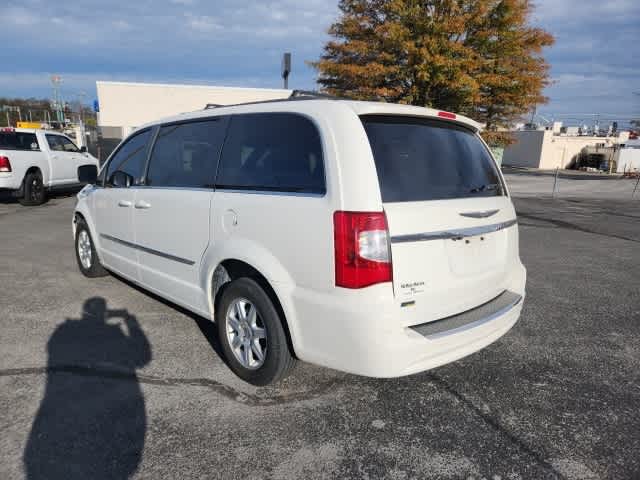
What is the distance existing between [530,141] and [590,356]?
4488 centimetres

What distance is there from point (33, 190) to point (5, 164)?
1.04 metres

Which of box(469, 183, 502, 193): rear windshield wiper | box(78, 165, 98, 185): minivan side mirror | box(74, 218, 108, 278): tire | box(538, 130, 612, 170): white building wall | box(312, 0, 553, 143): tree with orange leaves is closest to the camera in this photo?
box(469, 183, 502, 193): rear windshield wiper

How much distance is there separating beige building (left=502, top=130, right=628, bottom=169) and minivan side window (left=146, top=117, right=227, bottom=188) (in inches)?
1674

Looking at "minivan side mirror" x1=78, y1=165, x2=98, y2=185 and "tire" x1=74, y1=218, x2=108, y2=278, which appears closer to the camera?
"minivan side mirror" x1=78, y1=165, x2=98, y2=185

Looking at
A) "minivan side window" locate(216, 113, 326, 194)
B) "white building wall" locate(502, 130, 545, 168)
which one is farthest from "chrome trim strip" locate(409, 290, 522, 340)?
"white building wall" locate(502, 130, 545, 168)

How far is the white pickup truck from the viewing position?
34.6ft

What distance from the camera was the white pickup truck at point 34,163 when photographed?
10.5m

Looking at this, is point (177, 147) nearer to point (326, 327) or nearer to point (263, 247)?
point (263, 247)

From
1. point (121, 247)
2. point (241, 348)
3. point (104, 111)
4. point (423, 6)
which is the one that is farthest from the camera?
point (104, 111)

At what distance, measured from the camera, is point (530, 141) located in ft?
142

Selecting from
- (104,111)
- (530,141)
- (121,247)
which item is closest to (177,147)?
(121,247)

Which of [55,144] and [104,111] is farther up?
[104,111]

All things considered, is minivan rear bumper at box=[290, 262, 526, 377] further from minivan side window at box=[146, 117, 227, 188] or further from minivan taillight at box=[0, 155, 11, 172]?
minivan taillight at box=[0, 155, 11, 172]

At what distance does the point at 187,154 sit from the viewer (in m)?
3.59
